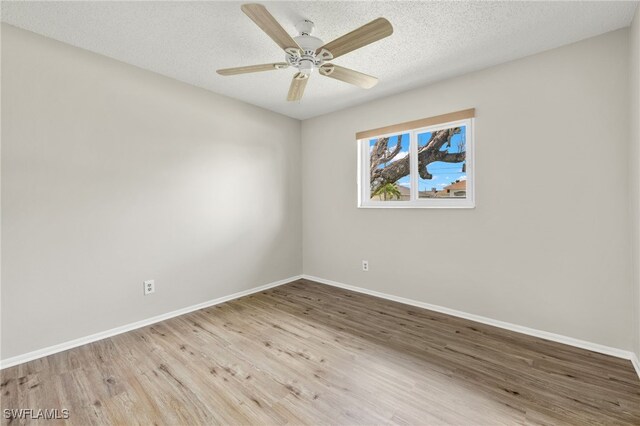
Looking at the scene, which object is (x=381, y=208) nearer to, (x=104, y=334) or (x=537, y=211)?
(x=537, y=211)

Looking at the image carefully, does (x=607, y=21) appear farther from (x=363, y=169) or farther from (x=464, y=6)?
(x=363, y=169)

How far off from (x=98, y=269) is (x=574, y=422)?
11.0 feet

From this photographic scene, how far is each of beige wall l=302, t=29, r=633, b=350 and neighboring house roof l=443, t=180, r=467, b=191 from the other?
0.58 feet

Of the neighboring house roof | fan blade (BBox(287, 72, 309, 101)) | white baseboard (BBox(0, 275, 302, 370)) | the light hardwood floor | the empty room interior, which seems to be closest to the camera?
the light hardwood floor

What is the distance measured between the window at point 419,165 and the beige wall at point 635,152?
104 cm

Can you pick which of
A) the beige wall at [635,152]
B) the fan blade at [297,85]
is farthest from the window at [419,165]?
the fan blade at [297,85]

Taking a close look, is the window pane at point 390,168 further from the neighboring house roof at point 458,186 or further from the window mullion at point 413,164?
the neighboring house roof at point 458,186

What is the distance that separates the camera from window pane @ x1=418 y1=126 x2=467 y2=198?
2.87 metres

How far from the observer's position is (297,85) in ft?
7.53

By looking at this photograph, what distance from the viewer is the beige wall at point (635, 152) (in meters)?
1.80

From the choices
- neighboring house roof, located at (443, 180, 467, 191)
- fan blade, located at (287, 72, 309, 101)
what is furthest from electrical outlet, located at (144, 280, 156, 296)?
neighboring house roof, located at (443, 180, 467, 191)

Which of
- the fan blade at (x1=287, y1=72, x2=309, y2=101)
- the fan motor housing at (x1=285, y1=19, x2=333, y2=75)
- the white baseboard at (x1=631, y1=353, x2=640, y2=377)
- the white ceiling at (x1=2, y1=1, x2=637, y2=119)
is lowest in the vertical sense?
the white baseboard at (x1=631, y1=353, x2=640, y2=377)

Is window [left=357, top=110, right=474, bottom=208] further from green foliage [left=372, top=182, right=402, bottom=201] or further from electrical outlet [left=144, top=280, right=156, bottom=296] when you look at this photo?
electrical outlet [left=144, top=280, right=156, bottom=296]

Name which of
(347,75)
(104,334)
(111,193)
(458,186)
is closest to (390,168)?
(458,186)
